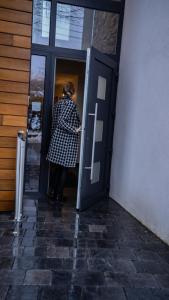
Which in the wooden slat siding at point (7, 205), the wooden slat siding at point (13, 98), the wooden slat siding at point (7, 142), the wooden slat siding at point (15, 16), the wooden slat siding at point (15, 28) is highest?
the wooden slat siding at point (15, 16)

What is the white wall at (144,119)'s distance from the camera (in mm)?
2971

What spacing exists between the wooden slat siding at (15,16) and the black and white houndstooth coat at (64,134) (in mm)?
1008

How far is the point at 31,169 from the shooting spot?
4145 millimetres

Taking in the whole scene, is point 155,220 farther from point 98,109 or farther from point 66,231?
point 98,109

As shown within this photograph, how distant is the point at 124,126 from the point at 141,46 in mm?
986

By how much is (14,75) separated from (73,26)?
1.27 meters

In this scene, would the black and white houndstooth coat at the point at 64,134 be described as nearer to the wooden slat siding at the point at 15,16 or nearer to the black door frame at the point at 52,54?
the black door frame at the point at 52,54

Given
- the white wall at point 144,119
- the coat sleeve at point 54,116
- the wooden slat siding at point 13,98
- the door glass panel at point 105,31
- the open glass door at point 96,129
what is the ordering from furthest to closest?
the door glass panel at point 105,31 < the coat sleeve at point 54,116 < the open glass door at point 96,129 < the wooden slat siding at point 13,98 < the white wall at point 144,119

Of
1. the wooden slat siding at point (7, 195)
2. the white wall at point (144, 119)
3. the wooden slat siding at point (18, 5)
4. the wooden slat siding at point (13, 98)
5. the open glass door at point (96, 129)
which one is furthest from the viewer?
the open glass door at point (96, 129)

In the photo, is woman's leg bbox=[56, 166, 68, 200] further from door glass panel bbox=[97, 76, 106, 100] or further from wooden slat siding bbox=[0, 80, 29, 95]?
wooden slat siding bbox=[0, 80, 29, 95]

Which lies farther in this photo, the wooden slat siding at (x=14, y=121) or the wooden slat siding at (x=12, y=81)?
the wooden slat siding at (x=14, y=121)

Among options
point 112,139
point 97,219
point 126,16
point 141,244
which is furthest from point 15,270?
point 126,16

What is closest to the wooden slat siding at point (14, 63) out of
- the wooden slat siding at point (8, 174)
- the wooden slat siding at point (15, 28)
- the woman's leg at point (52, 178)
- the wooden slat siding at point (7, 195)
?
the wooden slat siding at point (15, 28)

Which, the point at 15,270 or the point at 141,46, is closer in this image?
the point at 15,270
